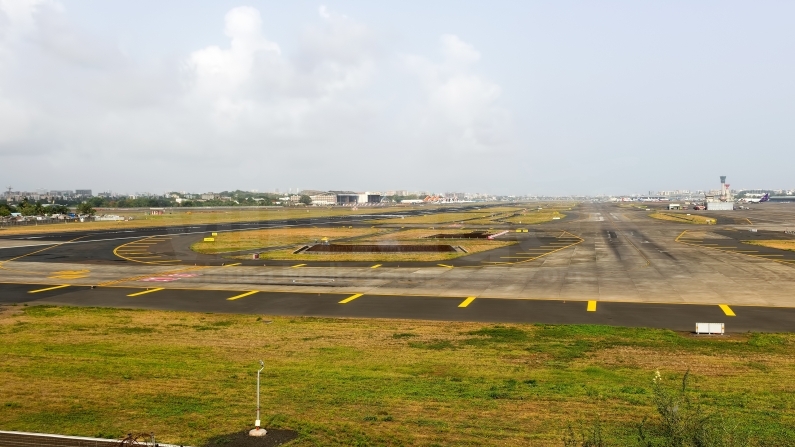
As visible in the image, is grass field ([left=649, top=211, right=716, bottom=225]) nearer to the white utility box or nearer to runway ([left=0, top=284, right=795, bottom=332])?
runway ([left=0, top=284, right=795, bottom=332])

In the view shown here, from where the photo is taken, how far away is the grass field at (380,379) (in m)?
15.3

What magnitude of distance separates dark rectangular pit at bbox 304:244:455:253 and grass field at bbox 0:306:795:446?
37.5m

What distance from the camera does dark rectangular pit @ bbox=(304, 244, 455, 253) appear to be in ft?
223

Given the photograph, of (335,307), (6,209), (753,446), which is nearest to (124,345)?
(335,307)

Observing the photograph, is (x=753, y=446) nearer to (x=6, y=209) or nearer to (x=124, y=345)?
(x=124, y=345)

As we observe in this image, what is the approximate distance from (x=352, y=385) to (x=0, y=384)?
45.0 ft

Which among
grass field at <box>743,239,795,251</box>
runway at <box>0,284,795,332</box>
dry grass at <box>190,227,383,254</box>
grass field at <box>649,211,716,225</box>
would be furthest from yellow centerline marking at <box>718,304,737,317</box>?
grass field at <box>649,211,716,225</box>

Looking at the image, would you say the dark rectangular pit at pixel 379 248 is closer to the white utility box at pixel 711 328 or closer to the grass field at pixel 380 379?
→ the grass field at pixel 380 379

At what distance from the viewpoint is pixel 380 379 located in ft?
65.2

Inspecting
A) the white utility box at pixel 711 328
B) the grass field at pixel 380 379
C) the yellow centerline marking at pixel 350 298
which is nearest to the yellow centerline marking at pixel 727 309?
the grass field at pixel 380 379

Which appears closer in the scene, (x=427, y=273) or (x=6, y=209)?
(x=427, y=273)

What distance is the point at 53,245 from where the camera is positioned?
79250mm

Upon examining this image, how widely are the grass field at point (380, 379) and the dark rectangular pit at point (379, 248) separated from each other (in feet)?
123

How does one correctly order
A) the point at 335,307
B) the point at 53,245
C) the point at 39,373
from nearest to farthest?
the point at 39,373 → the point at 335,307 → the point at 53,245
